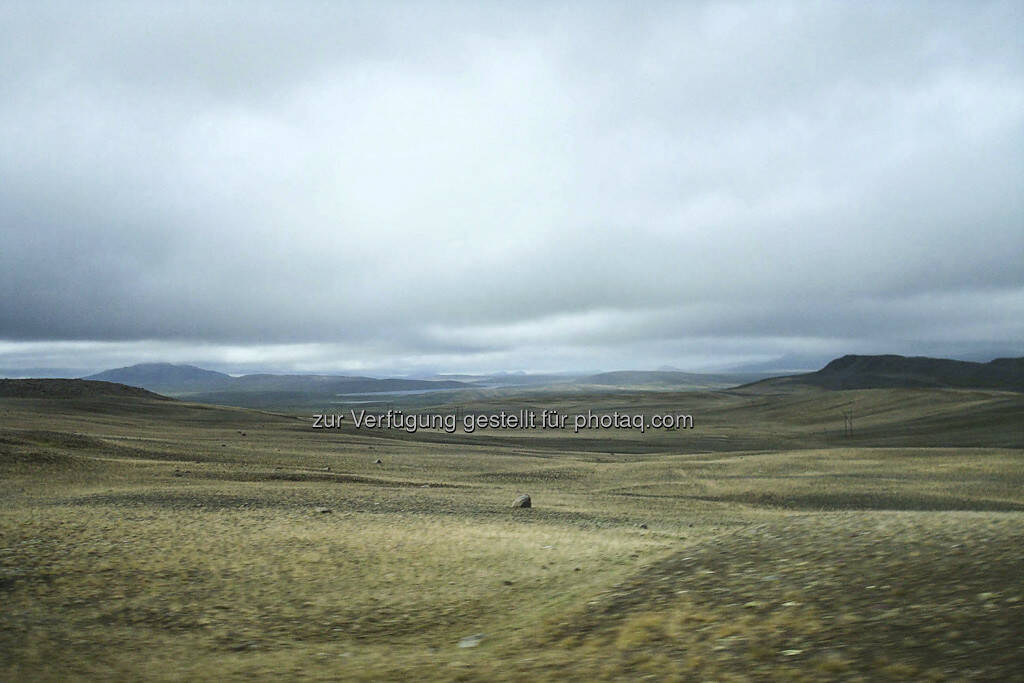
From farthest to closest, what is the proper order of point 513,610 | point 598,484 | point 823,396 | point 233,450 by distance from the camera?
point 823,396 < point 233,450 < point 598,484 < point 513,610

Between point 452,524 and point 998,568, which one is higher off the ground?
point 998,568

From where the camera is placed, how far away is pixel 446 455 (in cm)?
3391

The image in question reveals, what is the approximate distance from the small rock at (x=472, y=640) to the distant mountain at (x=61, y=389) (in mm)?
75895

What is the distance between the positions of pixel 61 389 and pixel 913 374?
493 feet

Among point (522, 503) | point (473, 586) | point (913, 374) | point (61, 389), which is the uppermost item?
point (913, 374)

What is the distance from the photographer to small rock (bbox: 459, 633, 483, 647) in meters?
6.70

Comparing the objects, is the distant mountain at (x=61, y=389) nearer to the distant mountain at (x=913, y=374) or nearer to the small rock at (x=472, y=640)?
the small rock at (x=472, y=640)

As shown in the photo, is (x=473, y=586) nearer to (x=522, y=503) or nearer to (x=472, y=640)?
(x=472, y=640)

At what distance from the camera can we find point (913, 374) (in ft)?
481

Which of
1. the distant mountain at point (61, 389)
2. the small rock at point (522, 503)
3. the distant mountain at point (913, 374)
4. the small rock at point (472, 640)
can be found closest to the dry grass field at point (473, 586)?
the small rock at point (472, 640)

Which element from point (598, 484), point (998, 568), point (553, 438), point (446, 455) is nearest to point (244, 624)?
point (998, 568)

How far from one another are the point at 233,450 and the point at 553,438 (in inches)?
1083

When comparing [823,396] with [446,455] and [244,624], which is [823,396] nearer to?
[446,455]

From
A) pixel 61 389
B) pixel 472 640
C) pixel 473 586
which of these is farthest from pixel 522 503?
pixel 61 389
